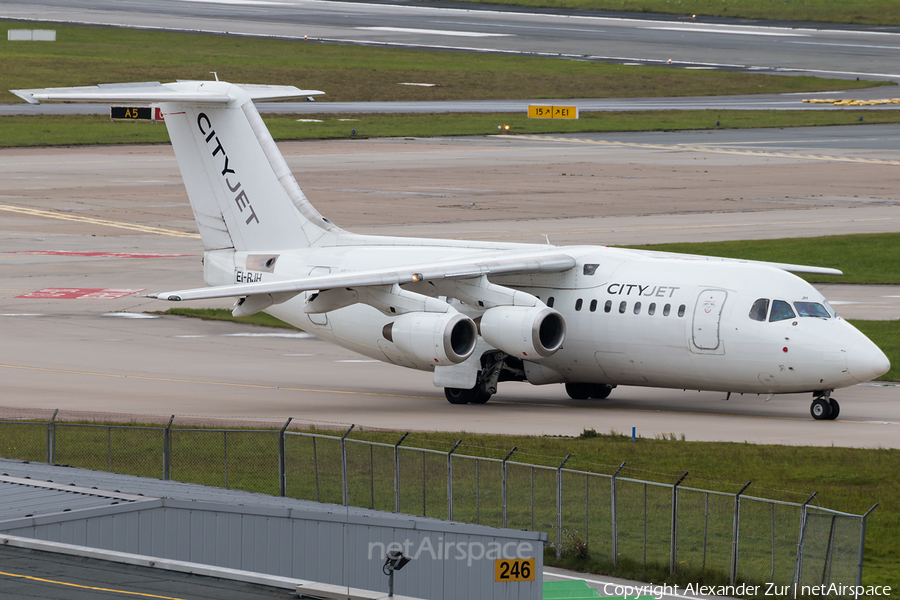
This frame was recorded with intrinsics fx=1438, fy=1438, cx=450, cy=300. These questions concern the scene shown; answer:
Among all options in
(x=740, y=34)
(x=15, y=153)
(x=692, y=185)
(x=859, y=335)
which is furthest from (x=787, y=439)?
(x=740, y=34)

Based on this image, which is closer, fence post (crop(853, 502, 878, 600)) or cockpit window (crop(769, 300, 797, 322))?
fence post (crop(853, 502, 878, 600))

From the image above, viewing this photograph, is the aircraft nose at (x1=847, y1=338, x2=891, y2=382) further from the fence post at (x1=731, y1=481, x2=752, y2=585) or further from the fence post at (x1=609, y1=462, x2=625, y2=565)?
the fence post at (x1=731, y1=481, x2=752, y2=585)

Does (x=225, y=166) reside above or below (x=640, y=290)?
above

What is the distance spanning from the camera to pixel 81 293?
174 feet

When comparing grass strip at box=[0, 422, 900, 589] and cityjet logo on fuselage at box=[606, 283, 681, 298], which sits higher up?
cityjet logo on fuselage at box=[606, 283, 681, 298]

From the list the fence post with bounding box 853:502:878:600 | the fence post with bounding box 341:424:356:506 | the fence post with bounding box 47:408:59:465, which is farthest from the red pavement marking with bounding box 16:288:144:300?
the fence post with bounding box 853:502:878:600

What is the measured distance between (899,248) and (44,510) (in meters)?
46.6

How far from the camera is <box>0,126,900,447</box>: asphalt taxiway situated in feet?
115

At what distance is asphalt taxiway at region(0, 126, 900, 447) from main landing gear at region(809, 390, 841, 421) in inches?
15.1

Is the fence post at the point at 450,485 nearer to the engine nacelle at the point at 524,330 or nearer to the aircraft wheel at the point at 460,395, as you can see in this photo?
the engine nacelle at the point at 524,330

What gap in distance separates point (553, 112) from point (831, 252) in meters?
57.9

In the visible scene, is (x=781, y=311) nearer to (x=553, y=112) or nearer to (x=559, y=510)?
(x=559, y=510)

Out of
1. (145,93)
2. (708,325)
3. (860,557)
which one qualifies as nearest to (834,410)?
(708,325)

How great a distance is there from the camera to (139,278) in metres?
56.0
